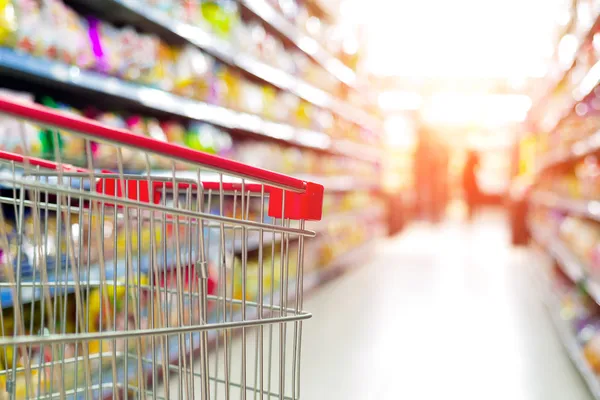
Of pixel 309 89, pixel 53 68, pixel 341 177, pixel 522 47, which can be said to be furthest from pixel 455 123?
pixel 53 68

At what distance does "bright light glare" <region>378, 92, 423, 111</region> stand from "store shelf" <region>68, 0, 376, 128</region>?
847 centimetres

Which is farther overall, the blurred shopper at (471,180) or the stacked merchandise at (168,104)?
the blurred shopper at (471,180)

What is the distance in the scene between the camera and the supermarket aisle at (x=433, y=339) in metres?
2.56

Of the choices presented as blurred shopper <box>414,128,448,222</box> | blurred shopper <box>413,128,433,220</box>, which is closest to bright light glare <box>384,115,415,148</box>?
blurred shopper <box>414,128,448,222</box>

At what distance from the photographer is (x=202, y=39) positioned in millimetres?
2832

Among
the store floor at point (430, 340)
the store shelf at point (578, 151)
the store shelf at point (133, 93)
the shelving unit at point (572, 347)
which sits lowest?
the store floor at point (430, 340)

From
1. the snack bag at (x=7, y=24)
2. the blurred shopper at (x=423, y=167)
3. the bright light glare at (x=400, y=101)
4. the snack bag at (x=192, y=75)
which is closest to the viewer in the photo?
the snack bag at (x=7, y=24)

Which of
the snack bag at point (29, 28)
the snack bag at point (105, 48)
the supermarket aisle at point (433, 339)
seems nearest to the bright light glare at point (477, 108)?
the supermarket aisle at point (433, 339)

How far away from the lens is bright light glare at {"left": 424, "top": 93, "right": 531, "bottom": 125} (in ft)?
42.3

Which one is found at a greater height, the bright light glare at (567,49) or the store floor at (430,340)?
the bright light glare at (567,49)

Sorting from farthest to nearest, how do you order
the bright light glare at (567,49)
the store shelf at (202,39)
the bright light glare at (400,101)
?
the bright light glare at (400,101) → the bright light glare at (567,49) → the store shelf at (202,39)

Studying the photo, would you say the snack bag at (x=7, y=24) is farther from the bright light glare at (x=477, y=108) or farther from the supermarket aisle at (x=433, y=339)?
the bright light glare at (x=477, y=108)

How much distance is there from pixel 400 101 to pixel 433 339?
11.0 meters

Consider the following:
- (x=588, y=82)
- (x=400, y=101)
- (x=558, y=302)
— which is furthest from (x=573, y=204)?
(x=400, y=101)
